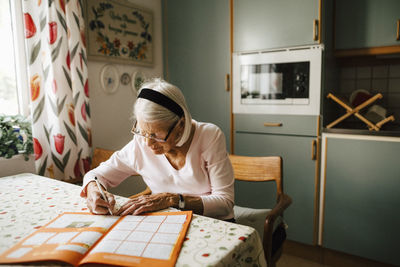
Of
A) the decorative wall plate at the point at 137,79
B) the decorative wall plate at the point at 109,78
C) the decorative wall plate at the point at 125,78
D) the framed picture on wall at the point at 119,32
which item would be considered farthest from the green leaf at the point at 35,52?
the decorative wall plate at the point at 137,79

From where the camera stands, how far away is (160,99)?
1.16 m

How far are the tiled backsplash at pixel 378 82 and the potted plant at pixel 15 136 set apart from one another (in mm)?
2413

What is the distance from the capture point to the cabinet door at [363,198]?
74.9 inches

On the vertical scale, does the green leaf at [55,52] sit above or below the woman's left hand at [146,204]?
above

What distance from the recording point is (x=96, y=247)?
77cm

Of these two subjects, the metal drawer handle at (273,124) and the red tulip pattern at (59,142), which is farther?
the metal drawer handle at (273,124)

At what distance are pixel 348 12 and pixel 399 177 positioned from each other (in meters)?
1.22

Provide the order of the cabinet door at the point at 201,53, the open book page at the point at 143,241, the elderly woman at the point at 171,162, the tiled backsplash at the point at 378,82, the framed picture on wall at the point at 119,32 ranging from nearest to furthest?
the open book page at the point at 143,241, the elderly woman at the point at 171,162, the framed picture on wall at the point at 119,32, the tiled backsplash at the point at 378,82, the cabinet door at the point at 201,53

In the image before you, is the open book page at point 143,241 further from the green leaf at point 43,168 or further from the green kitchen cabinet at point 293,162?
the green kitchen cabinet at point 293,162

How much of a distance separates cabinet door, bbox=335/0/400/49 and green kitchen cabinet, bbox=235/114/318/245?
0.66 m

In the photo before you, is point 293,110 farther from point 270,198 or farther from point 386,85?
point 386,85

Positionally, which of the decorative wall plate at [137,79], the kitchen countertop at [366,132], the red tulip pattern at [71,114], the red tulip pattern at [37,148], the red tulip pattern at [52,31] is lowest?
the red tulip pattern at [37,148]

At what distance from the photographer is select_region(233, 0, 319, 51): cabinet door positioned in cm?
207

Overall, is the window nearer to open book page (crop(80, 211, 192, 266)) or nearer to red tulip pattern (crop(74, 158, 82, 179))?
red tulip pattern (crop(74, 158, 82, 179))
